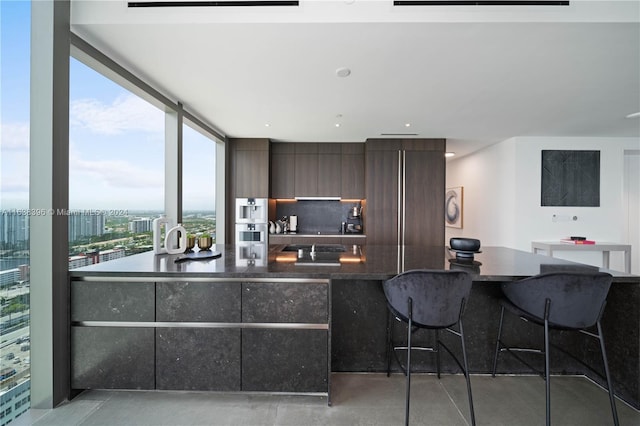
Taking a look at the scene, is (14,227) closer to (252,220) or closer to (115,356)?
(115,356)

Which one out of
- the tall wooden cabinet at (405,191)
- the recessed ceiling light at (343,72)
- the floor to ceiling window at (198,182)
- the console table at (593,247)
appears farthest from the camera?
the tall wooden cabinet at (405,191)

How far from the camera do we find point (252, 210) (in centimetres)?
511

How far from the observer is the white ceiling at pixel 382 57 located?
1.91 metres

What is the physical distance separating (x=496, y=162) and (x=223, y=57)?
5118mm

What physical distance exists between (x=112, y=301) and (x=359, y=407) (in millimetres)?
1759

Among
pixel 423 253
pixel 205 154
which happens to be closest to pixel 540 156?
pixel 423 253

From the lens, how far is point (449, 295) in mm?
1629

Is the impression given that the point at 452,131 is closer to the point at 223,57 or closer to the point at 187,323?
the point at 223,57

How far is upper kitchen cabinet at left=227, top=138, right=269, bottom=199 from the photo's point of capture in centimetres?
511

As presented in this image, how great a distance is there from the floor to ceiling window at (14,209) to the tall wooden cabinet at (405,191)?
421 centimetres

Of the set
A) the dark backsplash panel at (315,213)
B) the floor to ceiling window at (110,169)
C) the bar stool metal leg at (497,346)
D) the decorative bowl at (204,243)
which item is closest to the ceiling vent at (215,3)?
the floor to ceiling window at (110,169)

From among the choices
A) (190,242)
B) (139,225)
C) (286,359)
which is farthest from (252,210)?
(286,359)

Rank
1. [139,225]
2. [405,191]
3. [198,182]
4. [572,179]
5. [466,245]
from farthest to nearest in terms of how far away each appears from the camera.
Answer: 1. [405,191]
2. [572,179]
3. [198,182]
4. [139,225]
5. [466,245]

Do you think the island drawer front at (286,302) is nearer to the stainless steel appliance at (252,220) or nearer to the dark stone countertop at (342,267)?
the dark stone countertop at (342,267)
